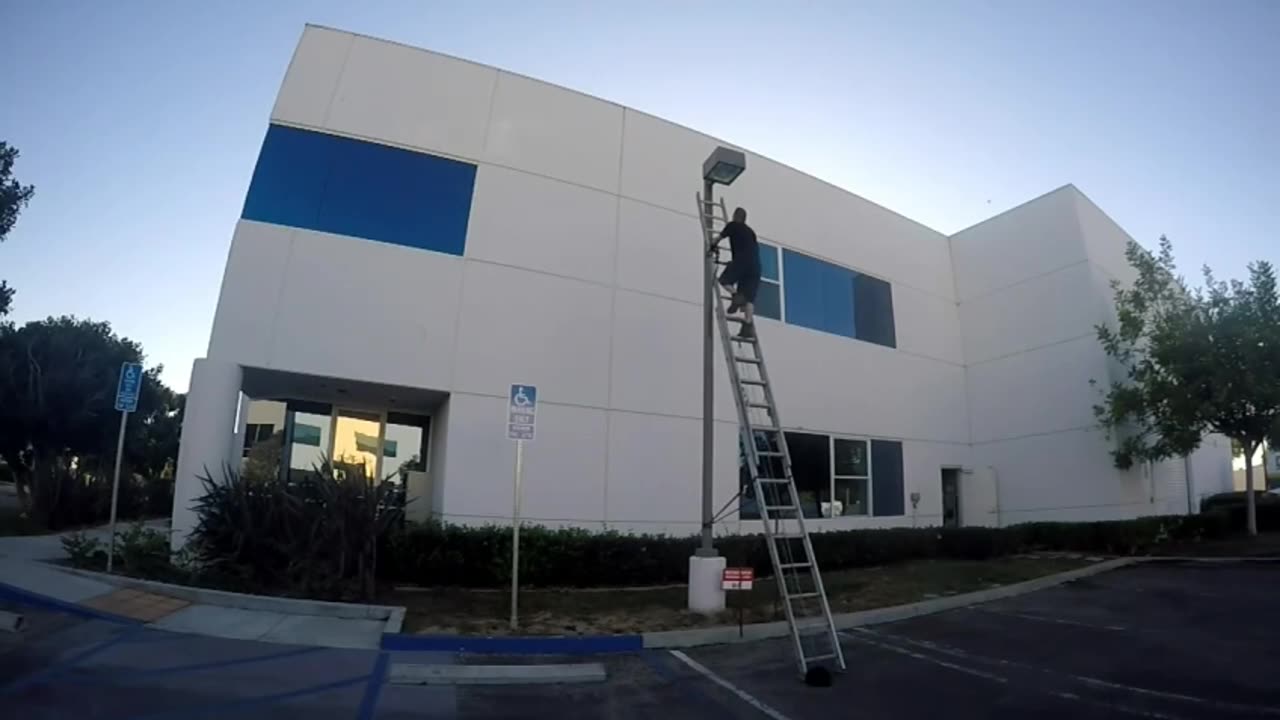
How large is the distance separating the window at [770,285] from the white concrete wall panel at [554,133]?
421cm

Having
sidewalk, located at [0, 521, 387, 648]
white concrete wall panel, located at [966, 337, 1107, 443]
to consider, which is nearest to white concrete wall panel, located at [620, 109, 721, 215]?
sidewalk, located at [0, 521, 387, 648]

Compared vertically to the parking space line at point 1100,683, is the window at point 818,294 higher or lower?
higher

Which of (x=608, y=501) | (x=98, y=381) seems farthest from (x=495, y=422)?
(x=98, y=381)

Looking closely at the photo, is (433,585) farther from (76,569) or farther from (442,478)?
(76,569)

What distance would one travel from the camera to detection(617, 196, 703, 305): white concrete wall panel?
1523 centimetres

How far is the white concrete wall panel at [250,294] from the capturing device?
470 inches

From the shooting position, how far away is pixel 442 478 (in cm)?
1298

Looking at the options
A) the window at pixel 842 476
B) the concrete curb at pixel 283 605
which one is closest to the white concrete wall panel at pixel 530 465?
the concrete curb at pixel 283 605

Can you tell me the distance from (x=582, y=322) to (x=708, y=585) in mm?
6376

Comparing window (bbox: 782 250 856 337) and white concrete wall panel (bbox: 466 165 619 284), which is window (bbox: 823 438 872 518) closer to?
window (bbox: 782 250 856 337)

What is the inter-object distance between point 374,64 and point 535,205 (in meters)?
3.99

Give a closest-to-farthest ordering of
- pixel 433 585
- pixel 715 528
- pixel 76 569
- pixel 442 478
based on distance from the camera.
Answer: pixel 76 569 < pixel 433 585 < pixel 442 478 < pixel 715 528

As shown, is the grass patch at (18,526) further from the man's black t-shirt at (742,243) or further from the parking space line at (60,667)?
the man's black t-shirt at (742,243)

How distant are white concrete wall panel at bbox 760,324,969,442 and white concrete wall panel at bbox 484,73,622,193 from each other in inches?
212
